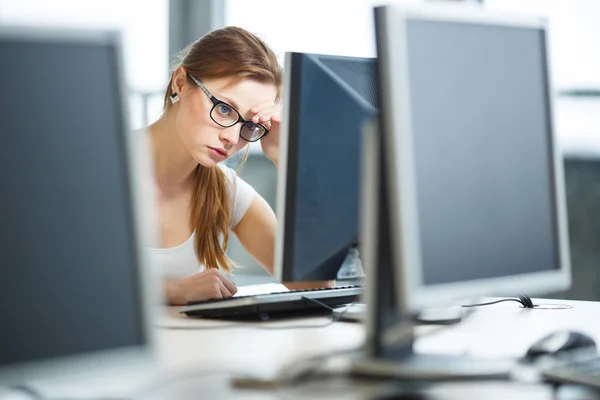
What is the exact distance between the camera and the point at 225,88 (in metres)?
1.85

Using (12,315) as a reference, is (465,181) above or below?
above

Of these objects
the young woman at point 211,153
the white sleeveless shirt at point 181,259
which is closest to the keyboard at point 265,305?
the young woman at point 211,153

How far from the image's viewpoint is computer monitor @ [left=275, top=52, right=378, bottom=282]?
1.26 m

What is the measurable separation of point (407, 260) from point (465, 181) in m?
0.16

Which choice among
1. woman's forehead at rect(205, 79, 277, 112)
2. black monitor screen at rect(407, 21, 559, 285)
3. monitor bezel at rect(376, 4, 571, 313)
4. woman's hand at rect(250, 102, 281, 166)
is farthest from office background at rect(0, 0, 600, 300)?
monitor bezel at rect(376, 4, 571, 313)

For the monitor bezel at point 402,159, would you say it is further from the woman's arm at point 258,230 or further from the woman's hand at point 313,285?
the woman's arm at point 258,230

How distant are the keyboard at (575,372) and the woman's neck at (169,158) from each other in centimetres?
123

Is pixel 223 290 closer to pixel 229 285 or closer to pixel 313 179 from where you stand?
pixel 229 285

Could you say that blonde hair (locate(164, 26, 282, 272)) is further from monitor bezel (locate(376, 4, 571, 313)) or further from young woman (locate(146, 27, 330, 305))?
monitor bezel (locate(376, 4, 571, 313))

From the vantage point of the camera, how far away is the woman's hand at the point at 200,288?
1606 millimetres

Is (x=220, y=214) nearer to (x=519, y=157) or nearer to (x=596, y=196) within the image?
(x=519, y=157)

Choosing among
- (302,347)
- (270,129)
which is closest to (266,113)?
(270,129)

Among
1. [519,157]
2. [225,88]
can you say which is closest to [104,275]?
[519,157]

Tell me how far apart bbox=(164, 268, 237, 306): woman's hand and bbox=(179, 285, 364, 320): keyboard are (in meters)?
0.07
